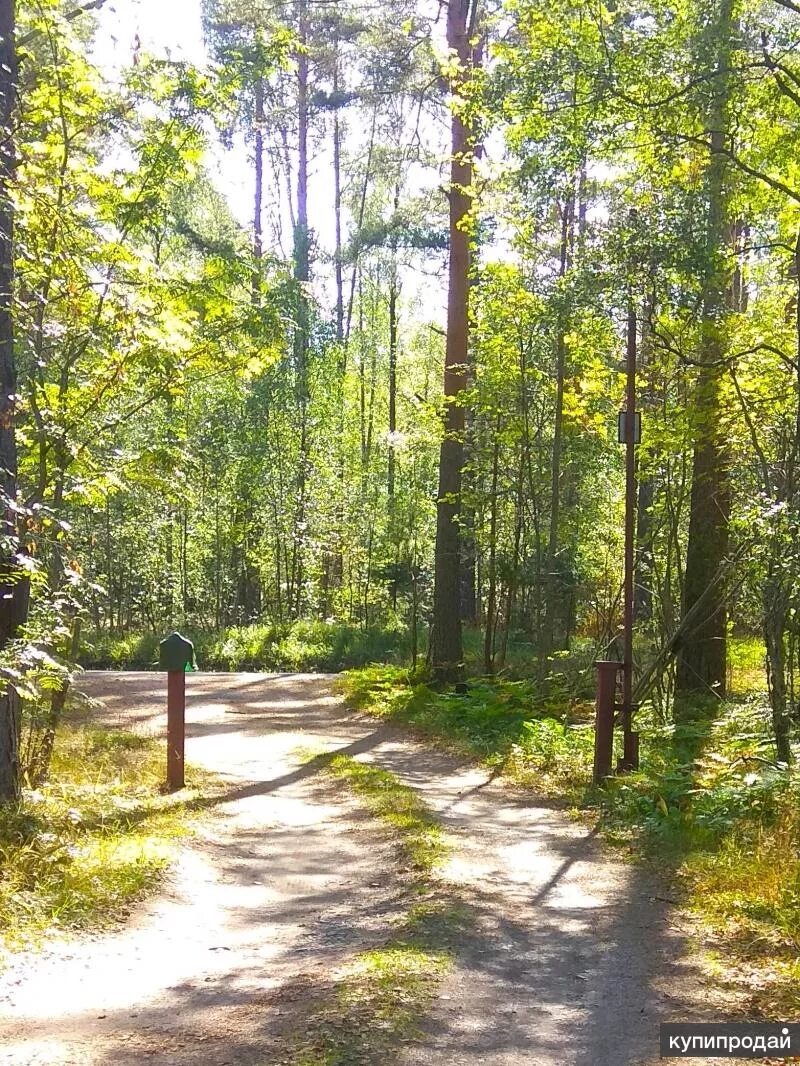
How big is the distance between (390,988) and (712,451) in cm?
949

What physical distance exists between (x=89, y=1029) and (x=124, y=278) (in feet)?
20.2

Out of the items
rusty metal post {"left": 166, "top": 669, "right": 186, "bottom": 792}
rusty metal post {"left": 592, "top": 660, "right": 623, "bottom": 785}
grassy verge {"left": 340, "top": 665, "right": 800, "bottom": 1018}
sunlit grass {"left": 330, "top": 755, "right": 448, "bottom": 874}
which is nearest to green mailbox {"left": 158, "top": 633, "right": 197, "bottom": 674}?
rusty metal post {"left": 166, "top": 669, "right": 186, "bottom": 792}

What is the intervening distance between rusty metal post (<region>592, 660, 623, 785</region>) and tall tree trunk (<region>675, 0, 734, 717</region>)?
1798mm

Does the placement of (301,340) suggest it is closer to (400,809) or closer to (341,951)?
(400,809)

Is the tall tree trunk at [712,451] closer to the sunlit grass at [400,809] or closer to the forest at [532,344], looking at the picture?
the forest at [532,344]

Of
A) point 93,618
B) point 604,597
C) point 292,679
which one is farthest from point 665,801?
point 93,618

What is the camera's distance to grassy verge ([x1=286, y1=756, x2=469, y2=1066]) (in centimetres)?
392

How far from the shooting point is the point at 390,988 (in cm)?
451

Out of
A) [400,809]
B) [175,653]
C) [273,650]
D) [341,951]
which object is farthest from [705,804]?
[273,650]

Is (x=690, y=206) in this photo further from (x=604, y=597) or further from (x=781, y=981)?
(x=604, y=597)

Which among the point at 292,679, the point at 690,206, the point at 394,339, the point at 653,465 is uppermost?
the point at 394,339

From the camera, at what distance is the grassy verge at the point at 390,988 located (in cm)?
392

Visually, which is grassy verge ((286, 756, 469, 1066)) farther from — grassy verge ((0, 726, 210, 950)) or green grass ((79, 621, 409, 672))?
green grass ((79, 621, 409, 672))

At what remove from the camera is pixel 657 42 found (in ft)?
29.0
